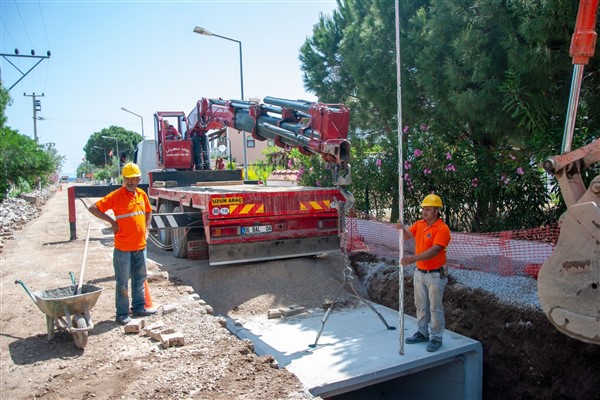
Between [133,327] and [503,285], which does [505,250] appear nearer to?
[503,285]

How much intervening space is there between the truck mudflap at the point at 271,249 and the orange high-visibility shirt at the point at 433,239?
3114 mm

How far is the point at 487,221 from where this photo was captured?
8648 millimetres

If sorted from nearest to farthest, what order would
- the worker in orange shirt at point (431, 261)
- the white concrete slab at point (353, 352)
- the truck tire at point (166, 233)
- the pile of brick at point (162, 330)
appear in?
the pile of brick at point (162, 330)
the worker in orange shirt at point (431, 261)
the white concrete slab at point (353, 352)
the truck tire at point (166, 233)

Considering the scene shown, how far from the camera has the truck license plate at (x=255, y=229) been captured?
24.9ft

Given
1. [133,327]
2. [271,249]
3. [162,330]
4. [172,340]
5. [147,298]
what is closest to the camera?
[172,340]

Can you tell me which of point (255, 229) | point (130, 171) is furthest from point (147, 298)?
point (255, 229)

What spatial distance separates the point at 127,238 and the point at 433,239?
11.4 ft

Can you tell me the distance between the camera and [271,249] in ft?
26.0

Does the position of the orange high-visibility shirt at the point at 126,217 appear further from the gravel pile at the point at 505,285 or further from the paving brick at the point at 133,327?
the gravel pile at the point at 505,285

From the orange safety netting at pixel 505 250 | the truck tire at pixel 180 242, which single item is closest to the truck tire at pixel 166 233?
the truck tire at pixel 180 242

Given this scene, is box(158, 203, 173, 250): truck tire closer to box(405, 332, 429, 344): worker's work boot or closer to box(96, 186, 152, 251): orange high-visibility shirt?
box(96, 186, 152, 251): orange high-visibility shirt

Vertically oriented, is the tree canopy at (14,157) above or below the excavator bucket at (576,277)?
above

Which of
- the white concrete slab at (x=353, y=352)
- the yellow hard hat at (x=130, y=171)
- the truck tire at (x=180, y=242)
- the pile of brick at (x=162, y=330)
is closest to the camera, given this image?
the pile of brick at (x=162, y=330)

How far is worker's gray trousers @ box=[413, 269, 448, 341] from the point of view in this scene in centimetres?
518
